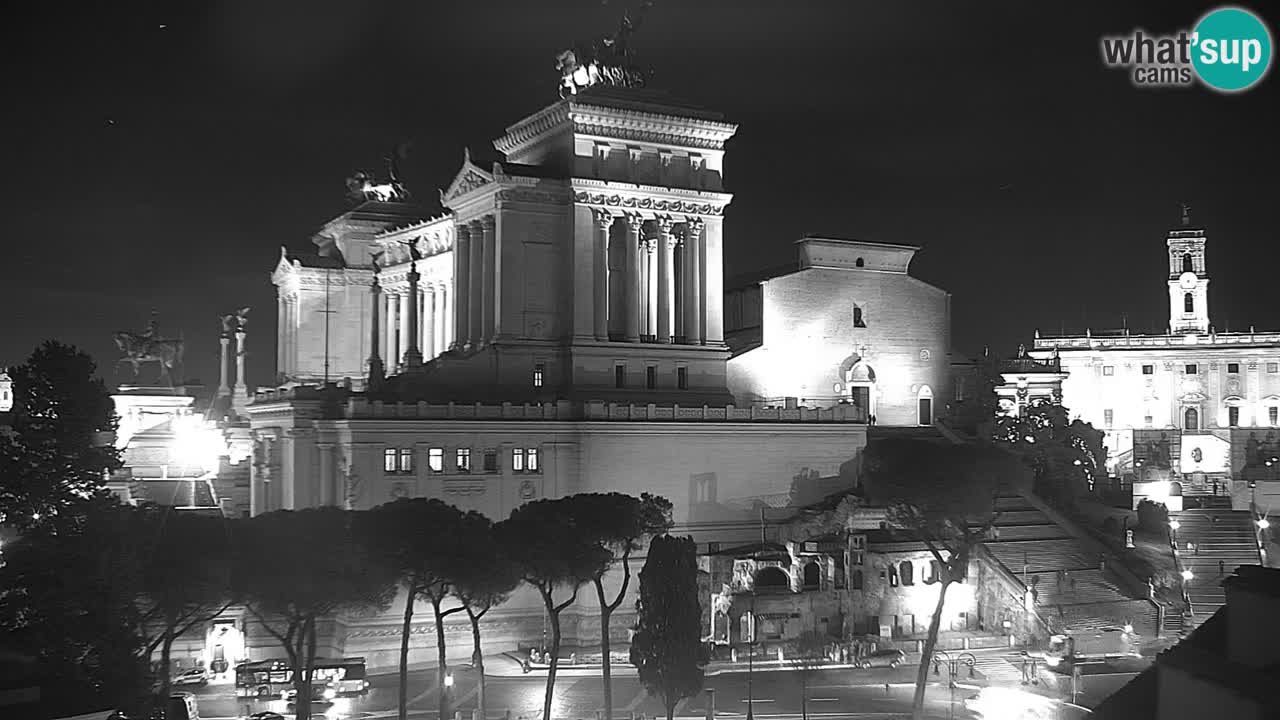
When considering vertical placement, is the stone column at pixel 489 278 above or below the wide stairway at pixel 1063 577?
above

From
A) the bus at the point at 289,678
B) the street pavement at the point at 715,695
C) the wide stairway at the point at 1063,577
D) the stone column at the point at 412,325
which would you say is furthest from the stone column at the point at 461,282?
the wide stairway at the point at 1063,577

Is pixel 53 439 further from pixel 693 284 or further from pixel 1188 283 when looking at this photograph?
pixel 1188 283

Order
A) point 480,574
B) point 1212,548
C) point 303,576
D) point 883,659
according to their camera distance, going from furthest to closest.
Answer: point 1212,548
point 883,659
point 480,574
point 303,576

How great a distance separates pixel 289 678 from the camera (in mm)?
53219

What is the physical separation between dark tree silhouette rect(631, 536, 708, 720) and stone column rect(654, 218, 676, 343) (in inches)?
1134

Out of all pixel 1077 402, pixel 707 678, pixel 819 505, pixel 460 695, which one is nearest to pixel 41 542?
pixel 460 695

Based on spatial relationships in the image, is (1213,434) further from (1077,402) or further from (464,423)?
(464,423)

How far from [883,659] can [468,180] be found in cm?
3756

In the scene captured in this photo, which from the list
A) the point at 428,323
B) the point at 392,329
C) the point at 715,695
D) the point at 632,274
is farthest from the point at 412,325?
the point at 715,695

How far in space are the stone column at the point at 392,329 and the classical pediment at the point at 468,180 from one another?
1946 centimetres

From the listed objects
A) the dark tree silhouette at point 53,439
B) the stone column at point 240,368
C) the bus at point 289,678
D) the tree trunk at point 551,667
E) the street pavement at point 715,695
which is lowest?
the street pavement at point 715,695

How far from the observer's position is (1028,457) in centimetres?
8131

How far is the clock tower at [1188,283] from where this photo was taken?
13100 centimetres

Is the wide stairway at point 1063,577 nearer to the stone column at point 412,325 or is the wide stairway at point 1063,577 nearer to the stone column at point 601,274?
the stone column at point 601,274
